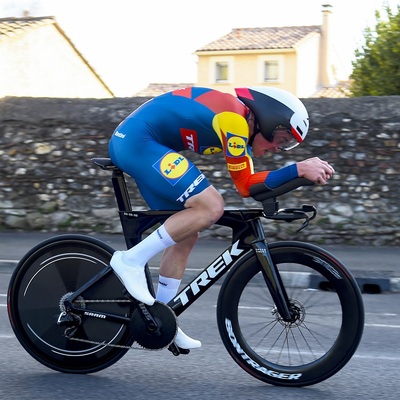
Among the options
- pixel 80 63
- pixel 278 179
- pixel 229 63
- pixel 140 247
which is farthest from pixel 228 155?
pixel 229 63

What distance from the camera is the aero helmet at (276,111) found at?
14.0ft

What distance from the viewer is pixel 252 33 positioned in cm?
4703

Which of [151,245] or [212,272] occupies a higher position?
[151,245]

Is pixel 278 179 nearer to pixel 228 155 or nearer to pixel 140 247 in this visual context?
pixel 228 155

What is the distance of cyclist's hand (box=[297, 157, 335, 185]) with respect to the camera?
418 centimetres

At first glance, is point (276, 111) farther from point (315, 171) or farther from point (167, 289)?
point (167, 289)

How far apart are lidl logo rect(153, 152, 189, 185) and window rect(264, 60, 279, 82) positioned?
4181 cm

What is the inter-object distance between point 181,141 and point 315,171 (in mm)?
733

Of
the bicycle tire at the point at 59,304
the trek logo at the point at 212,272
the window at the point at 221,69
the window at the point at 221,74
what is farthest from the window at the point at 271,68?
the trek logo at the point at 212,272

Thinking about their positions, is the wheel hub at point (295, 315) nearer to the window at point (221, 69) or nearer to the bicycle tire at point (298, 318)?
the bicycle tire at point (298, 318)

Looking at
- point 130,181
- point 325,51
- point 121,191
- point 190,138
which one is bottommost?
point 325,51

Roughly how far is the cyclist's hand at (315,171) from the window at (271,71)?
41.9m

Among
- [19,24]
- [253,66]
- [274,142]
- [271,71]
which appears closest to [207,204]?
[274,142]

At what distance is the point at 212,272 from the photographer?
4543mm
